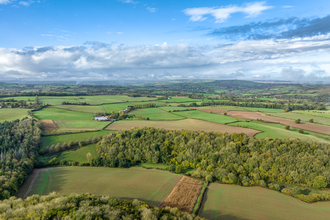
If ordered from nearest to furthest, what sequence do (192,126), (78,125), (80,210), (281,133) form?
(80,210) < (281,133) < (192,126) < (78,125)

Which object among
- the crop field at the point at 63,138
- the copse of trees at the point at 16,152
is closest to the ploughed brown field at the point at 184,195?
the copse of trees at the point at 16,152

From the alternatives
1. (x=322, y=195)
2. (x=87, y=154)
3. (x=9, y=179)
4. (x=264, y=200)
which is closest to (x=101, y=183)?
(x=87, y=154)

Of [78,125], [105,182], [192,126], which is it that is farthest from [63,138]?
[192,126]

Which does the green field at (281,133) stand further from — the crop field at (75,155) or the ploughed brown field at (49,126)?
the ploughed brown field at (49,126)

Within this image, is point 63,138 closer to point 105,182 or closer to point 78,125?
point 78,125

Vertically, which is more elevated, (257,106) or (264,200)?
(257,106)

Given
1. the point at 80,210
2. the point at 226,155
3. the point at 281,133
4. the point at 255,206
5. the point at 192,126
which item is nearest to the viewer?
the point at 80,210

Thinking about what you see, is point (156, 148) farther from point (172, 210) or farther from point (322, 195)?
point (322, 195)
